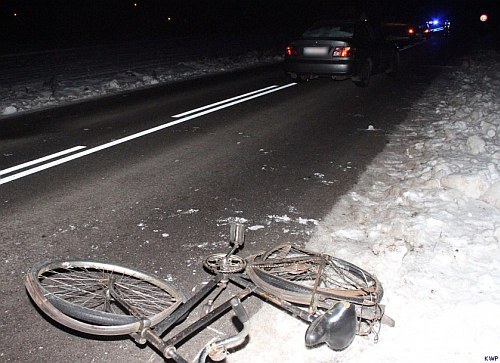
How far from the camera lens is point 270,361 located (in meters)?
2.96

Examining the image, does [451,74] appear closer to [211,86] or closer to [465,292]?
[211,86]

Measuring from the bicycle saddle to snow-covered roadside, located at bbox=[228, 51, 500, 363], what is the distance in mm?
684

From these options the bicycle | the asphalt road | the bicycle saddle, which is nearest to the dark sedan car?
the asphalt road

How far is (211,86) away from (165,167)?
7.82m

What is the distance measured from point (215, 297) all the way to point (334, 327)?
2.76ft

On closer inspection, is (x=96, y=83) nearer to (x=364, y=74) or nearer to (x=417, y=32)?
(x=364, y=74)

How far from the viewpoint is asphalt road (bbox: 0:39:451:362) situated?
391 cm

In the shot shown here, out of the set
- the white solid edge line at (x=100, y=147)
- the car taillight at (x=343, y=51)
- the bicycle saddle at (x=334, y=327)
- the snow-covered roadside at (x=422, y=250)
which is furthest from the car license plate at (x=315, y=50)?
the bicycle saddle at (x=334, y=327)

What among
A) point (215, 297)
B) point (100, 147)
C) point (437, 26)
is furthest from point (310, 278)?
point (437, 26)

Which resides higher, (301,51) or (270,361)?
(301,51)

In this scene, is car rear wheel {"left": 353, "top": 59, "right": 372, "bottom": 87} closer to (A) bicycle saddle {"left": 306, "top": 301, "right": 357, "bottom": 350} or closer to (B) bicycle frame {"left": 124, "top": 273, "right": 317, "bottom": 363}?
(B) bicycle frame {"left": 124, "top": 273, "right": 317, "bottom": 363}

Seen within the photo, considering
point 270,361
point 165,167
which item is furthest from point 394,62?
point 270,361

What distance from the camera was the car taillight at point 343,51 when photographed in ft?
40.7

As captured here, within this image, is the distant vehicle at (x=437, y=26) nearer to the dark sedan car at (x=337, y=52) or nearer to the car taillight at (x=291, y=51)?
the dark sedan car at (x=337, y=52)
